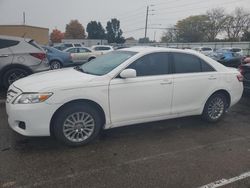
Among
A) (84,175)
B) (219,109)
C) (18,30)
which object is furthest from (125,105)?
(18,30)

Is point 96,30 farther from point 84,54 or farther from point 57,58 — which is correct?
point 57,58

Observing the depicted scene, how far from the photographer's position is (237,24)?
223ft

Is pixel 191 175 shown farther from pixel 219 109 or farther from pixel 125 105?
pixel 219 109

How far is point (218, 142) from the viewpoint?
15.4 ft

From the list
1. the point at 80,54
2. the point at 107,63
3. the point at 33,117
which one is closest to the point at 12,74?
the point at 107,63

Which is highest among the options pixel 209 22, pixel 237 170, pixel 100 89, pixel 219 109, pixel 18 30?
pixel 209 22

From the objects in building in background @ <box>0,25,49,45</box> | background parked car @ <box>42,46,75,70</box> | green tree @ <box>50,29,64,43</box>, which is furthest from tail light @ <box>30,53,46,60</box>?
green tree @ <box>50,29,64,43</box>

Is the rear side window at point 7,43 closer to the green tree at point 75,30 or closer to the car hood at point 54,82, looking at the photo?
the car hood at point 54,82

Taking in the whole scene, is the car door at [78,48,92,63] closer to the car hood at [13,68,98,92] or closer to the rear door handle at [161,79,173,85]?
the car hood at [13,68,98,92]

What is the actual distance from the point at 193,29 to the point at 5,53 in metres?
74.6

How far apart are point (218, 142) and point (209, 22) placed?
2943 inches

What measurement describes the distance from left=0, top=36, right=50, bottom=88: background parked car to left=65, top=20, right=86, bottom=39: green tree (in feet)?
274

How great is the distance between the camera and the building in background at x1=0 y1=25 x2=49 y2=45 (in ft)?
124

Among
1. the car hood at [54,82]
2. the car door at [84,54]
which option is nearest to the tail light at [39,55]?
the car hood at [54,82]
